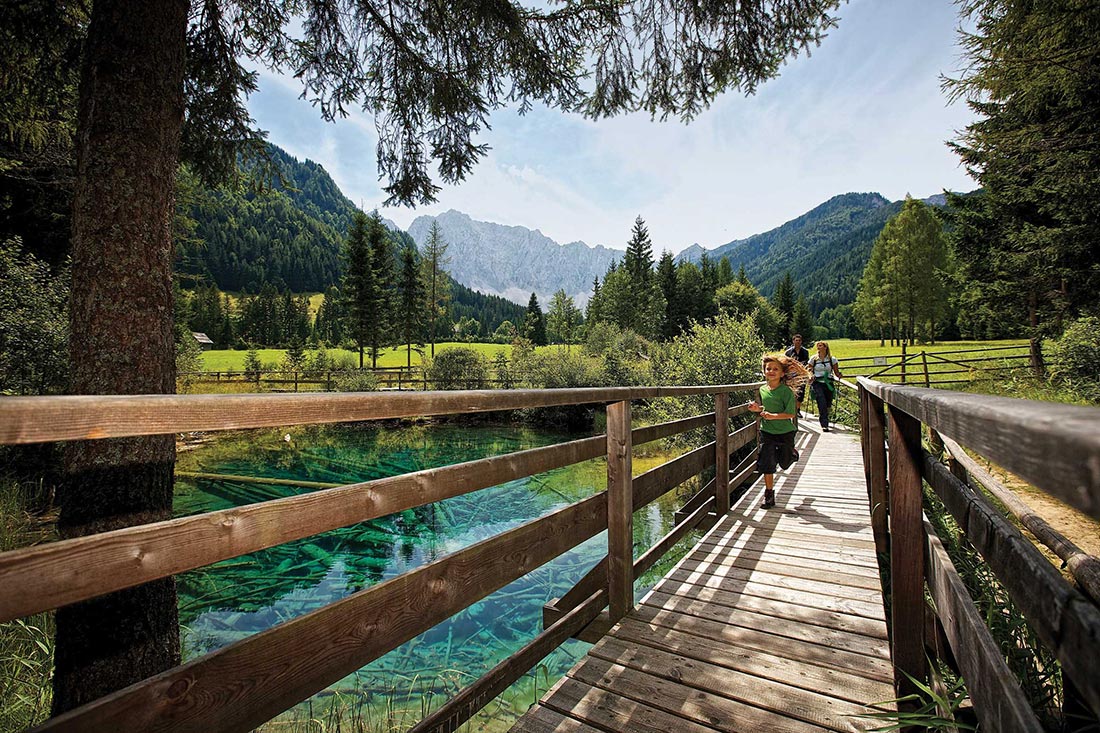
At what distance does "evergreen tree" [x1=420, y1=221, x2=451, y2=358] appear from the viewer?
51.4 m

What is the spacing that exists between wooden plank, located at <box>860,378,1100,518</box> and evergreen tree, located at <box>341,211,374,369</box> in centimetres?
4129

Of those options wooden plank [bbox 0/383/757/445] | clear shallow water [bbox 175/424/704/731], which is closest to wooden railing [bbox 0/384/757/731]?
wooden plank [bbox 0/383/757/445]

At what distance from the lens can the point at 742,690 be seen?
2.23m

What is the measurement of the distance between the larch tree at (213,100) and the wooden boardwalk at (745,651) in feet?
7.59

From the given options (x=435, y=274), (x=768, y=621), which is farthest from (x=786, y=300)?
(x=768, y=621)

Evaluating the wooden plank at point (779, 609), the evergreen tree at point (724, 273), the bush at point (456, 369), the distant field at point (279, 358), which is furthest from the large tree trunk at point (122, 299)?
the evergreen tree at point (724, 273)

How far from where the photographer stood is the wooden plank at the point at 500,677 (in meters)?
1.69

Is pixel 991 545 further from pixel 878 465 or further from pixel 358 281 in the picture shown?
pixel 358 281

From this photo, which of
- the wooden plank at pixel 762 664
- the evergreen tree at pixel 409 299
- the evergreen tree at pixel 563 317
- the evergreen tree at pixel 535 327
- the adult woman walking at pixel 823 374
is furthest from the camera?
the evergreen tree at pixel 563 317

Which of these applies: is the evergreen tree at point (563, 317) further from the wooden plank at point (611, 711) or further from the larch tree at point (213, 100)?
the wooden plank at point (611, 711)

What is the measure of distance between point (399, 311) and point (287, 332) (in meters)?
42.5

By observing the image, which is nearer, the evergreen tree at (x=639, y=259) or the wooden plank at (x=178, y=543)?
the wooden plank at (x=178, y=543)

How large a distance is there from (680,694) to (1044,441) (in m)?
2.26

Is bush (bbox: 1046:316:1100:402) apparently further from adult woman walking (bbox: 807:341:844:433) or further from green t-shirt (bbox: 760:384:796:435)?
green t-shirt (bbox: 760:384:796:435)
